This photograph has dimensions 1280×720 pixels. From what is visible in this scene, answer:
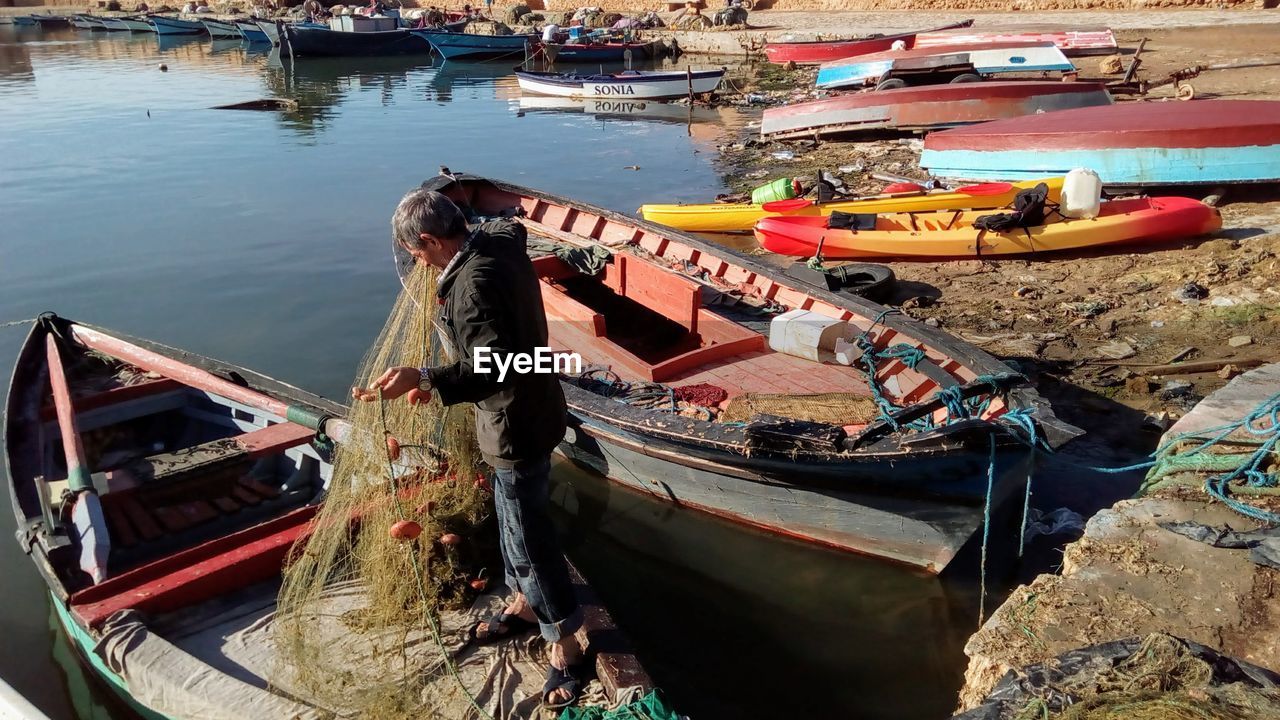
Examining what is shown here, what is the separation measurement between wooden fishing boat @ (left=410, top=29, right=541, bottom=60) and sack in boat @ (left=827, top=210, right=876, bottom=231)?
115 feet

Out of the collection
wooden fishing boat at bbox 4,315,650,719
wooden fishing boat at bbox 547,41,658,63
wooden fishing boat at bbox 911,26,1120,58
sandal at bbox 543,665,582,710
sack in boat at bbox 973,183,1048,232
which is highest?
wooden fishing boat at bbox 911,26,1120,58

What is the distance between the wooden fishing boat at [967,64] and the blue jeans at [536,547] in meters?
19.6

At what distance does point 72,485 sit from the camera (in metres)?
5.64

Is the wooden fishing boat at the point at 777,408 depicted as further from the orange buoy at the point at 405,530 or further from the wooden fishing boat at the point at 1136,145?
the wooden fishing boat at the point at 1136,145

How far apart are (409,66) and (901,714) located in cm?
4659

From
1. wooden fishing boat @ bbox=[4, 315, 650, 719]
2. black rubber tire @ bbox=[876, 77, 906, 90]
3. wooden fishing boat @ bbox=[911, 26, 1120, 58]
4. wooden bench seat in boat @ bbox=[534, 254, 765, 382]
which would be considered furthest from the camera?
wooden fishing boat @ bbox=[911, 26, 1120, 58]

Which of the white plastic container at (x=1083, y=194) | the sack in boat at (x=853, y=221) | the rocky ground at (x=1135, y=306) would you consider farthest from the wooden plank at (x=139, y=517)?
the white plastic container at (x=1083, y=194)

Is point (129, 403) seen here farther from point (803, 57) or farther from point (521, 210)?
point (803, 57)

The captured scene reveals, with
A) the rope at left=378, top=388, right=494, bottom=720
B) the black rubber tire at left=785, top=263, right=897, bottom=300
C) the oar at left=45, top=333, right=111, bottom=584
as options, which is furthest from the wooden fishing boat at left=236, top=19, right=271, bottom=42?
the rope at left=378, top=388, right=494, bottom=720

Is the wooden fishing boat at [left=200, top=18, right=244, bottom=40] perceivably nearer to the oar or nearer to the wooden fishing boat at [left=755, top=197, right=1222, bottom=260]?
the wooden fishing boat at [left=755, top=197, right=1222, bottom=260]

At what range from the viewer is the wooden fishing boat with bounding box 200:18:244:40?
185 ft

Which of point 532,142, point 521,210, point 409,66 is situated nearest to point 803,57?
point 532,142

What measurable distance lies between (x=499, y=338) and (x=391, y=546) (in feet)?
5.39

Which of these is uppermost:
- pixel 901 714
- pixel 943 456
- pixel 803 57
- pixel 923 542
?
pixel 803 57
